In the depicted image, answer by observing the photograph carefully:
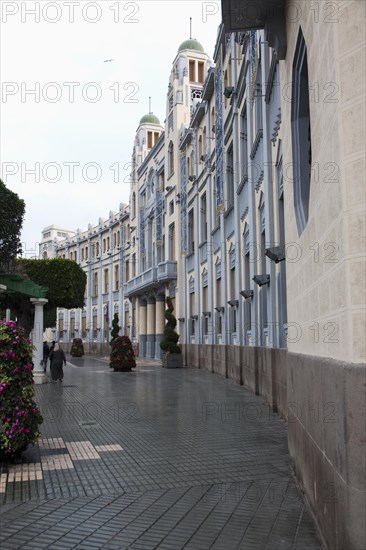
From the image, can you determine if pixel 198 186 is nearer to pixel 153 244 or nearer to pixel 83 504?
pixel 153 244

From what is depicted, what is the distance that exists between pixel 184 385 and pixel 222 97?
10.9 metres

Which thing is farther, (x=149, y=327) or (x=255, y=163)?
(x=149, y=327)

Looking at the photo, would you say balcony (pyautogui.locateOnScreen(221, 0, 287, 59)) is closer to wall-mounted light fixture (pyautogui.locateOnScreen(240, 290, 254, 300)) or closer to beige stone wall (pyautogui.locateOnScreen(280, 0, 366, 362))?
beige stone wall (pyautogui.locateOnScreen(280, 0, 366, 362))

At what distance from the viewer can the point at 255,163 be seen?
49.7ft

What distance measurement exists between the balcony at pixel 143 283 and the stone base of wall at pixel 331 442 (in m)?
27.3

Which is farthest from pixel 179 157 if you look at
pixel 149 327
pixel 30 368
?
pixel 30 368

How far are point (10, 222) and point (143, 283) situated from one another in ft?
63.3

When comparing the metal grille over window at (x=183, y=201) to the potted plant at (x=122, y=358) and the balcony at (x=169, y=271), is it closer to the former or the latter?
the balcony at (x=169, y=271)

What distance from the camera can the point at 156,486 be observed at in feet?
19.9

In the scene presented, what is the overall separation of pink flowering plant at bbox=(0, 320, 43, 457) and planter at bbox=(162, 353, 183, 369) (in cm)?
2045

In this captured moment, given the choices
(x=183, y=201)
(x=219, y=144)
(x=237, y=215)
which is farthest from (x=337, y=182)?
(x=183, y=201)

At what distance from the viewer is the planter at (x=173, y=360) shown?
27.3 meters

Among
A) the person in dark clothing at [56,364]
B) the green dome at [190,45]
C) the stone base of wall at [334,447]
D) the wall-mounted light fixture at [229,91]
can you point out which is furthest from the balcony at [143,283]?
the stone base of wall at [334,447]

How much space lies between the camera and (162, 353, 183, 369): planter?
89.6 feet
